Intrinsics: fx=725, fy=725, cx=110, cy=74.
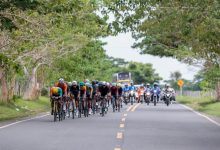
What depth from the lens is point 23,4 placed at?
2583 cm

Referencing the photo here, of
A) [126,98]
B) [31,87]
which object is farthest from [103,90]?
[126,98]

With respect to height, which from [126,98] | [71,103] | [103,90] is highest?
[126,98]

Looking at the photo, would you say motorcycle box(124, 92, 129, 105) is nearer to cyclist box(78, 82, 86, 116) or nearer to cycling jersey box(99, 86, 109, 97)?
cycling jersey box(99, 86, 109, 97)

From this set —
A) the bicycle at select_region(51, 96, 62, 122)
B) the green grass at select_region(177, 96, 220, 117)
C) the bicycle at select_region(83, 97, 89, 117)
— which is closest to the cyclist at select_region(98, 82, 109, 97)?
the bicycle at select_region(83, 97, 89, 117)

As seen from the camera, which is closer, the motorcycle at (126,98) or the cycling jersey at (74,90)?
the cycling jersey at (74,90)

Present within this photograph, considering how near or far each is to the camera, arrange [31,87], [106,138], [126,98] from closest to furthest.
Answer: [106,138], [31,87], [126,98]

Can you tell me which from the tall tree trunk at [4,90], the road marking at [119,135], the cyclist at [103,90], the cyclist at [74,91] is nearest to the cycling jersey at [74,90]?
the cyclist at [74,91]

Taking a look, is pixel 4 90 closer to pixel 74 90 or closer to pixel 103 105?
pixel 103 105

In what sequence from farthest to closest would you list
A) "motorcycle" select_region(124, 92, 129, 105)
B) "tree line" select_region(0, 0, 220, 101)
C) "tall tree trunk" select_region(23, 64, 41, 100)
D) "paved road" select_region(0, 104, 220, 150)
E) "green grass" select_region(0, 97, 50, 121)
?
"motorcycle" select_region(124, 92, 129, 105) < "tall tree trunk" select_region(23, 64, 41, 100) < "green grass" select_region(0, 97, 50, 121) < "tree line" select_region(0, 0, 220, 101) < "paved road" select_region(0, 104, 220, 150)

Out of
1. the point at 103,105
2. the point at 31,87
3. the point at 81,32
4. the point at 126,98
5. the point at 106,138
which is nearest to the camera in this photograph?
the point at 106,138

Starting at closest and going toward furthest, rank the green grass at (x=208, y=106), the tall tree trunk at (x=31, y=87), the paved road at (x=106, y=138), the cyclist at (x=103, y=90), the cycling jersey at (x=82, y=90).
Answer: the paved road at (x=106, y=138) < the cycling jersey at (x=82, y=90) < the cyclist at (x=103, y=90) < the green grass at (x=208, y=106) < the tall tree trunk at (x=31, y=87)

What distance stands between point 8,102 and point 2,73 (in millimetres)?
2654

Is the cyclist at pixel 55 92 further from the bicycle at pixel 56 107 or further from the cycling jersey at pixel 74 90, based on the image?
the cycling jersey at pixel 74 90

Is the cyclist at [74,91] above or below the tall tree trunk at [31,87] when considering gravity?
below
